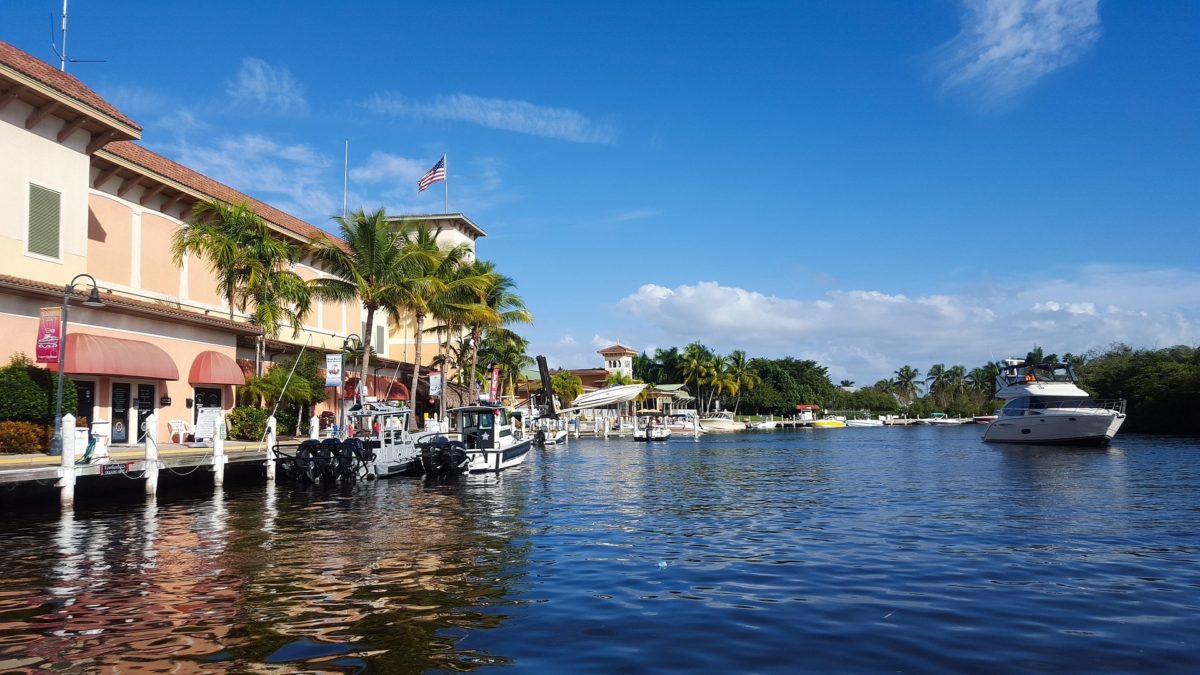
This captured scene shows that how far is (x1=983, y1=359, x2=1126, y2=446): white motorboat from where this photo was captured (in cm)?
5144

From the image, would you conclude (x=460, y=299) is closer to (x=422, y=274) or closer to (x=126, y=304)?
(x=422, y=274)

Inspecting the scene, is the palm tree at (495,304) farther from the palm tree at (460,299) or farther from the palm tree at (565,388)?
the palm tree at (565,388)

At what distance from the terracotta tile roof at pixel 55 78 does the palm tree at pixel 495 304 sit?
26.0 m

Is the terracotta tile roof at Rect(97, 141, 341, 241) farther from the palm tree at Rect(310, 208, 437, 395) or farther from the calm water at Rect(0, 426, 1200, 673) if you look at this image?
the calm water at Rect(0, 426, 1200, 673)

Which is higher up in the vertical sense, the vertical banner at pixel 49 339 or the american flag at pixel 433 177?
the american flag at pixel 433 177

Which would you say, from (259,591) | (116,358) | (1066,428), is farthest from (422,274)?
(1066,428)

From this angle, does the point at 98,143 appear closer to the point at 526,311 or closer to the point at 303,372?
the point at 303,372

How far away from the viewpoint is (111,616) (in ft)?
34.9

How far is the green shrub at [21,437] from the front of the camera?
2383 cm

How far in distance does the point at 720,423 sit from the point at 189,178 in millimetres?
77097

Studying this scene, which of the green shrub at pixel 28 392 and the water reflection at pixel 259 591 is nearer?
the water reflection at pixel 259 591

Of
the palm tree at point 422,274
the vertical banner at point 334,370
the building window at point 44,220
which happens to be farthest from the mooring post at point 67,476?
the palm tree at point 422,274

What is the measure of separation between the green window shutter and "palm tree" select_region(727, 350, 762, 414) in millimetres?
103580

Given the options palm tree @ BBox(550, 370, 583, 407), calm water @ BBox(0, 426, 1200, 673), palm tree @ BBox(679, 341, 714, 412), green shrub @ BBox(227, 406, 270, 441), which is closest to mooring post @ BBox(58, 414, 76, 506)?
calm water @ BBox(0, 426, 1200, 673)
